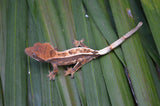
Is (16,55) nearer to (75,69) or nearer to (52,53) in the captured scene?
(52,53)

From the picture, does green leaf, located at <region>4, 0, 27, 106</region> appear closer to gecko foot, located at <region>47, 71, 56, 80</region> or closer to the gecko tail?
gecko foot, located at <region>47, 71, 56, 80</region>

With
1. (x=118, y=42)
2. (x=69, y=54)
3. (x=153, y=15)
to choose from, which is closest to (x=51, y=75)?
(x=69, y=54)

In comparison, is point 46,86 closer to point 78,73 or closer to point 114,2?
point 78,73

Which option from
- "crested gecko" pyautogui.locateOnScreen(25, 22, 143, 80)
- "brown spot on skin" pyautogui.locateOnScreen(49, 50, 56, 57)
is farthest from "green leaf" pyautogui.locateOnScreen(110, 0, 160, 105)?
"brown spot on skin" pyautogui.locateOnScreen(49, 50, 56, 57)

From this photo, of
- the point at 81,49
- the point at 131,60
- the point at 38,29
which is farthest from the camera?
the point at 81,49

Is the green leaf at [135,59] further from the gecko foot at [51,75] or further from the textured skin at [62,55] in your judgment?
the gecko foot at [51,75]

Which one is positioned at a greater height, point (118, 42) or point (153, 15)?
point (153, 15)

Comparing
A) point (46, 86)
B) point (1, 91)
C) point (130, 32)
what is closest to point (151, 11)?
point (130, 32)
